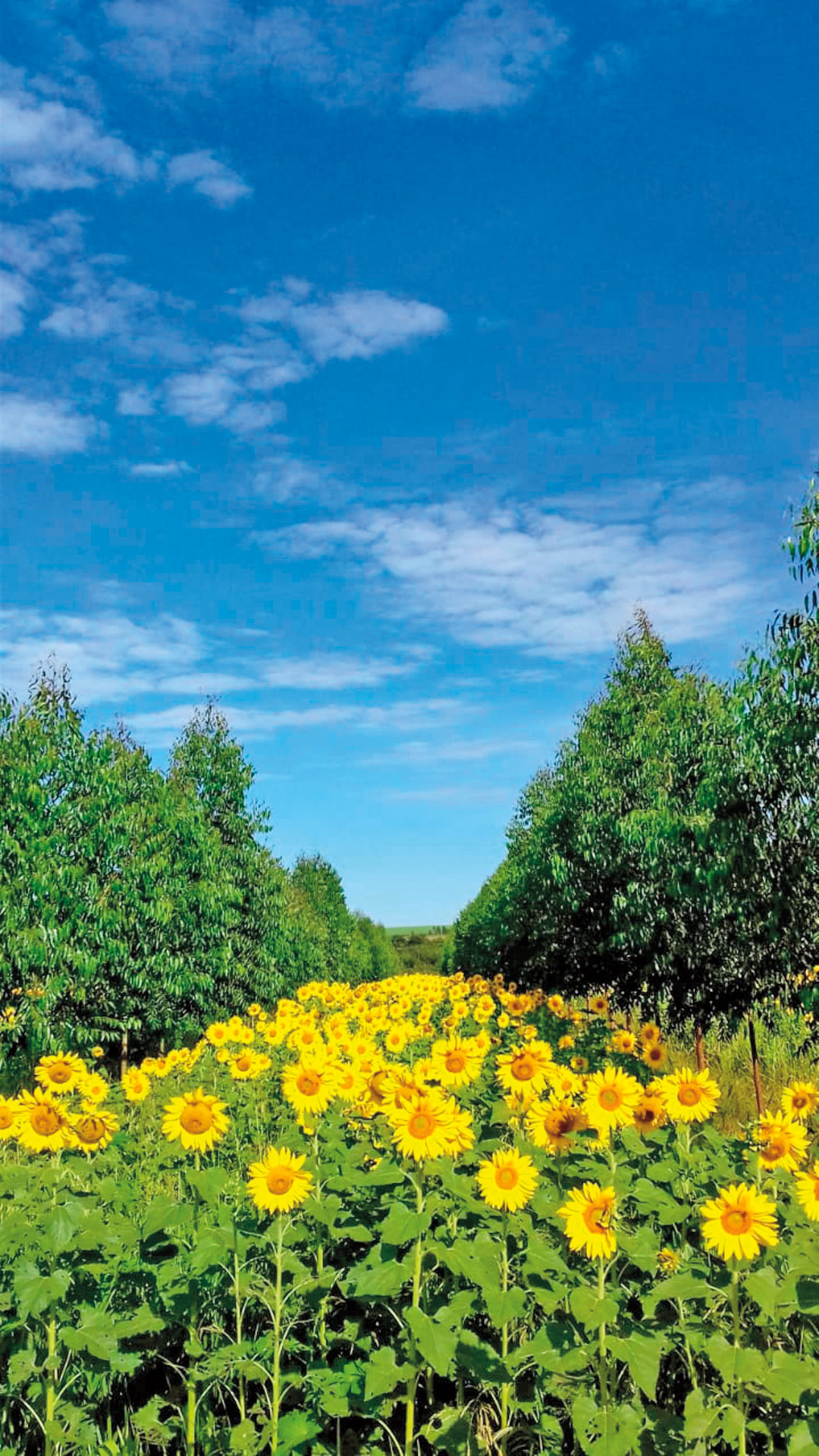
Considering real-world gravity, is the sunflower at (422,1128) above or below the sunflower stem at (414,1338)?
above

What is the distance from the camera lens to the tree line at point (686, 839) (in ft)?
31.8

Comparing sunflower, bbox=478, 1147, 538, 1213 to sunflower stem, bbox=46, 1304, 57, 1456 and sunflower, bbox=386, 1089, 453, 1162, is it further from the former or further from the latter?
sunflower stem, bbox=46, 1304, 57, 1456

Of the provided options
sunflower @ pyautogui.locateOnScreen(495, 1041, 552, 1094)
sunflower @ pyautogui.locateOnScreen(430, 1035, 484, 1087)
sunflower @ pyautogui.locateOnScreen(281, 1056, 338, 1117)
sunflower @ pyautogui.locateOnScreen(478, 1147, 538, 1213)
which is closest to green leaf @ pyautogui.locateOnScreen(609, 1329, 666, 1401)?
sunflower @ pyautogui.locateOnScreen(478, 1147, 538, 1213)

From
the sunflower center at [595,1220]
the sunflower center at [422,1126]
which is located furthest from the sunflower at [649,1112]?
the sunflower center at [422,1126]

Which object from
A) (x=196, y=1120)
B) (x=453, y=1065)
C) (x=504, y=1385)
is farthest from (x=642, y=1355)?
(x=196, y=1120)

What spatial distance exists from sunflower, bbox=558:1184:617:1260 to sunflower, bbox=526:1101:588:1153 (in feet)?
1.96

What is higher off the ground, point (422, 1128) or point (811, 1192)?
point (422, 1128)

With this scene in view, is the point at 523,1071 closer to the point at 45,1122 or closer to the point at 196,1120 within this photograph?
the point at 196,1120

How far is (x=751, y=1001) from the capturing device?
13.5 meters

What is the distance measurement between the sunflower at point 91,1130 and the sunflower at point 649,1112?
260 cm

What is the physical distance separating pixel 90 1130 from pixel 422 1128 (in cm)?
174

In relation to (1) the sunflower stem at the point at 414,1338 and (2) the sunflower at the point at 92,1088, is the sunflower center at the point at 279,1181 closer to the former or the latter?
(1) the sunflower stem at the point at 414,1338

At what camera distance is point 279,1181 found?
4.11 m

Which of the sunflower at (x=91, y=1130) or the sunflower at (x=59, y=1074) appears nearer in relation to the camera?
the sunflower at (x=91, y=1130)
